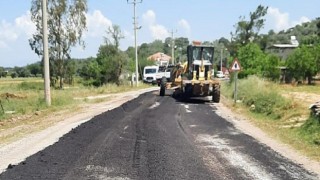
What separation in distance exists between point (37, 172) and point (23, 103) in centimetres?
1957

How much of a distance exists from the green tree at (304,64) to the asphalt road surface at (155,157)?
172 feet

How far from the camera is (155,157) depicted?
9.99m

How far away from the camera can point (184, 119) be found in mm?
18406

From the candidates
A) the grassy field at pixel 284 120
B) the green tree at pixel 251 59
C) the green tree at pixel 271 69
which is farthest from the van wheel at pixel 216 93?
the green tree at pixel 271 69

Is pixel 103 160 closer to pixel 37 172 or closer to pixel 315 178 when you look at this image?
pixel 37 172

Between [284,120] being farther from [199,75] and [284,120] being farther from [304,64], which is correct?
[304,64]

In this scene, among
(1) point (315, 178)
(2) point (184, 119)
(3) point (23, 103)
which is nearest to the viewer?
(1) point (315, 178)

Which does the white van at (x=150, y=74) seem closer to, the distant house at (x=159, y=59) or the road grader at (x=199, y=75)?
the distant house at (x=159, y=59)

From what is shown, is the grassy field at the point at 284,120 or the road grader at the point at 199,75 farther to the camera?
the road grader at the point at 199,75

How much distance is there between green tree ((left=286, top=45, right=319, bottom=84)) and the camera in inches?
2557

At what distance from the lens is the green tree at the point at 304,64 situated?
213ft

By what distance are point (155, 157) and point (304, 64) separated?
5848 centimetres

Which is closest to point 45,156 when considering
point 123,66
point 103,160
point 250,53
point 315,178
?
point 103,160

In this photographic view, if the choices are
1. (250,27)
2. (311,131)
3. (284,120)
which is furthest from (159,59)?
(311,131)
